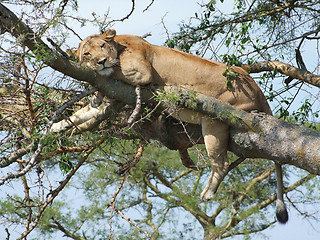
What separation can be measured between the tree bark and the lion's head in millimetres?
135

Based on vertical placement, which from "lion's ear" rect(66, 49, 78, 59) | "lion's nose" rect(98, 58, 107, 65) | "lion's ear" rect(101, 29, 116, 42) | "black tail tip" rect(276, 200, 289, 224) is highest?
"lion's ear" rect(101, 29, 116, 42)

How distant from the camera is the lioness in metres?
6.02

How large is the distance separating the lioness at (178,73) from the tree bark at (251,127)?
0.45ft

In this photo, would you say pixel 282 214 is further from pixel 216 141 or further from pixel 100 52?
pixel 100 52

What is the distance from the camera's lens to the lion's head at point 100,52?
597 cm

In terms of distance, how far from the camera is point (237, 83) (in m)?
6.39

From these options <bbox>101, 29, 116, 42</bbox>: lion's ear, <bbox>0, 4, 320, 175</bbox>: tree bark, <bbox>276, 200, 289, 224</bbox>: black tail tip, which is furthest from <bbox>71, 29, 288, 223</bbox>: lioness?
<bbox>276, 200, 289, 224</bbox>: black tail tip

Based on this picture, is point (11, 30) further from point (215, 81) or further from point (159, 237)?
point (159, 237)

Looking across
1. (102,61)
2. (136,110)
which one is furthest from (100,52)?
(136,110)

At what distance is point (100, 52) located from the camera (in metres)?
6.03

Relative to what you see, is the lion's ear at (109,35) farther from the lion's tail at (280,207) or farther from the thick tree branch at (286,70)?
the lion's tail at (280,207)

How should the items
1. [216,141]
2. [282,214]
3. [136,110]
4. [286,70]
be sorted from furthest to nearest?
[286,70] → [282,214] → [216,141] → [136,110]

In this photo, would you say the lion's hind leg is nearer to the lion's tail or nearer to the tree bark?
the tree bark

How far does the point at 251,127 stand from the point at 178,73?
1.03m
